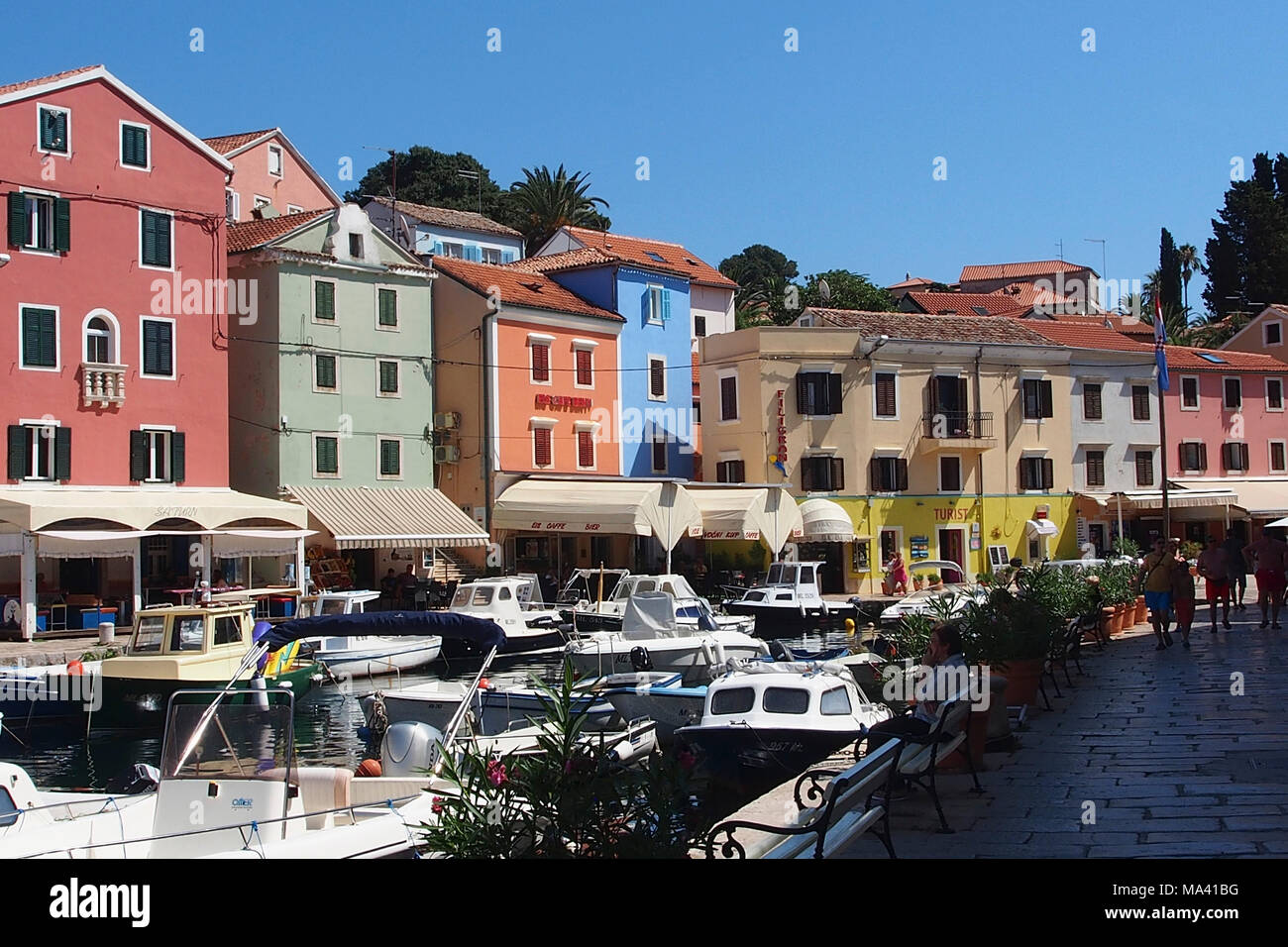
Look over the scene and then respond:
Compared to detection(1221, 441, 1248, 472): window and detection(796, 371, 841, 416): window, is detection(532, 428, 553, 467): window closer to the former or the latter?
detection(796, 371, 841, 416): window

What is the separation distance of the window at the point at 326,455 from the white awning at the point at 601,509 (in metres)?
5.67

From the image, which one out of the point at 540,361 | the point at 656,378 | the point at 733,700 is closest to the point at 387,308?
the point at 540,361

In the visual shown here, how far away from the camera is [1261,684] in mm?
16422

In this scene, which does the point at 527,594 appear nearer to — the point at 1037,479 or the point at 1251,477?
the point at 1037,479

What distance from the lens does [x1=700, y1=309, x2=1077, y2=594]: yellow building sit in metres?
52.8

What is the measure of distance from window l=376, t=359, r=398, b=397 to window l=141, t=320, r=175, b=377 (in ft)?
25.6

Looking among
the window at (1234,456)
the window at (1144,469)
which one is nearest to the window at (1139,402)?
the window at (1144,469)

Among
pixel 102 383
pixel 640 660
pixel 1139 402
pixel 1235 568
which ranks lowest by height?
pixel 640 660

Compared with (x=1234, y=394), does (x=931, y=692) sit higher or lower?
lower

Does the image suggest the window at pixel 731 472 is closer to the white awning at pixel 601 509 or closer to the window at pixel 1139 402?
the white awning at pixel 601 509

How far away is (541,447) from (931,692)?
123 feet

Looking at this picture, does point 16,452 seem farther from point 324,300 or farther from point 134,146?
point 324,300

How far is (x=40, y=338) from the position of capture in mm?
36406
